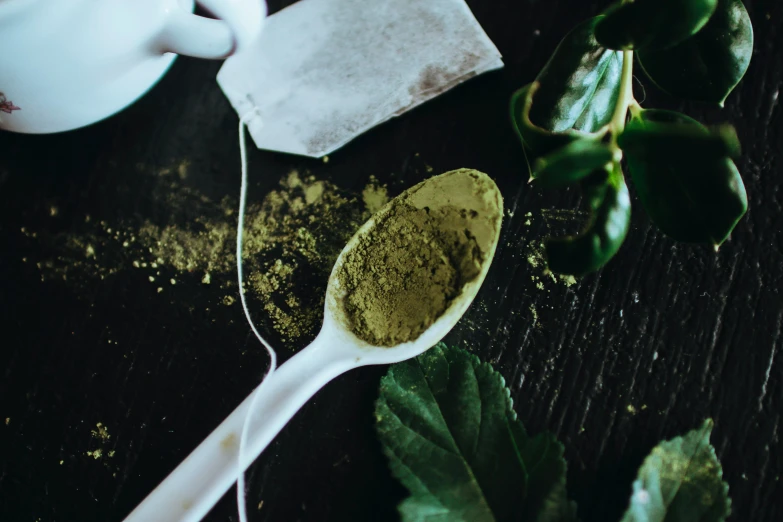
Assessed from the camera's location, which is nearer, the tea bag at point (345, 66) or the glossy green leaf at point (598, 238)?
the glossy green leaf at point (598, 238)

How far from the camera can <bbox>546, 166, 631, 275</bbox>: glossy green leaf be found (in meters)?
0.45

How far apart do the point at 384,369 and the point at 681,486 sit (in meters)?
0.29

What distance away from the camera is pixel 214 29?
49cm

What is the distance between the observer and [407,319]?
551 millimetres

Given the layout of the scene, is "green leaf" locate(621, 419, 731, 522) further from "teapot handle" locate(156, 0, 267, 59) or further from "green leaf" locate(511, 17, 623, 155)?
"teapot handle" locate(156, 0, 267, 59)

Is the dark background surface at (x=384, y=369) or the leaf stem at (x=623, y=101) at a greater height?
the leaf stem at (x=623, y=101)

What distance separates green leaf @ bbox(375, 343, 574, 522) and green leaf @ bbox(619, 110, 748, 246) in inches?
8.6

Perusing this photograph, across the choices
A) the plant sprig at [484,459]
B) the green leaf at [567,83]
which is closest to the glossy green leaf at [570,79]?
the green leaf at [567,83]

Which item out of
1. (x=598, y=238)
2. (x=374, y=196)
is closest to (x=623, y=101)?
(x=598, y=238)

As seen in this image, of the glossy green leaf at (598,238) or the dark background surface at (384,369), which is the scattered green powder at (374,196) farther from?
the glossy green leaf at (598,238)

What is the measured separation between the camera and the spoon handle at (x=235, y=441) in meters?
0.52

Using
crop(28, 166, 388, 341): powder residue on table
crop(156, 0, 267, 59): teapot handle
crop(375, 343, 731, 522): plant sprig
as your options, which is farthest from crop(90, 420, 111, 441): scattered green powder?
crop(156, 0, 267, 59): teapot handle

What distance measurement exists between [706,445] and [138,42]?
2.02 ft

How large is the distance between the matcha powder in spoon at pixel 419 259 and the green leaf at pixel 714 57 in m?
0.17
